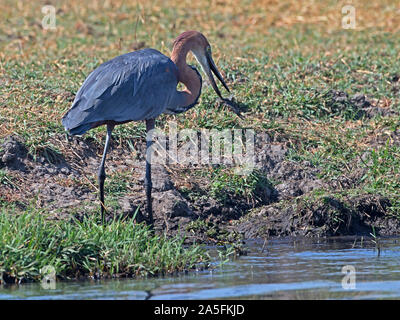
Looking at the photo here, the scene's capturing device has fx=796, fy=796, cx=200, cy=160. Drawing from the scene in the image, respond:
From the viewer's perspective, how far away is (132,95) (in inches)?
270

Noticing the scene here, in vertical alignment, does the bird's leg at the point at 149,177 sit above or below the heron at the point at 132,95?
below

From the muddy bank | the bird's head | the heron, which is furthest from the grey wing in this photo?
the muddy bank

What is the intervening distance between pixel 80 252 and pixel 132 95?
5.79ft

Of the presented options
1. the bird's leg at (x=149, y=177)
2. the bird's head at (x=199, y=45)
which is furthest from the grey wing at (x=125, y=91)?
the bird's head at (x=199, y=45)

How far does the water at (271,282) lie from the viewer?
5.01 metres

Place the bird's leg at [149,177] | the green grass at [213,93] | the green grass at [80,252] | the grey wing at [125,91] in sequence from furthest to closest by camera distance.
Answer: the bird's leg at [149,177]
the grey wing at [125,91]
the green grass at [213,93]
the green grass at [80,252]

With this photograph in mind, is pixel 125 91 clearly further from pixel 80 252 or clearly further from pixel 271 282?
pixel 271 282

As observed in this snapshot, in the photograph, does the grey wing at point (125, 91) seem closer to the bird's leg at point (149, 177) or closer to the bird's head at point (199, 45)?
the bird's leg at point (149, 177)

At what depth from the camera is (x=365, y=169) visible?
25.5 ft

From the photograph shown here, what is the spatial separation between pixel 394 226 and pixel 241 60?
3.65 meters

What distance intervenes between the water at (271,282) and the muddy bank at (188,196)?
663mm

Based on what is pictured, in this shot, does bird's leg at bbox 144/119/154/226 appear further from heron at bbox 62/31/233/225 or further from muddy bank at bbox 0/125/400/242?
muddy bank at bbox 0/125/400/242
